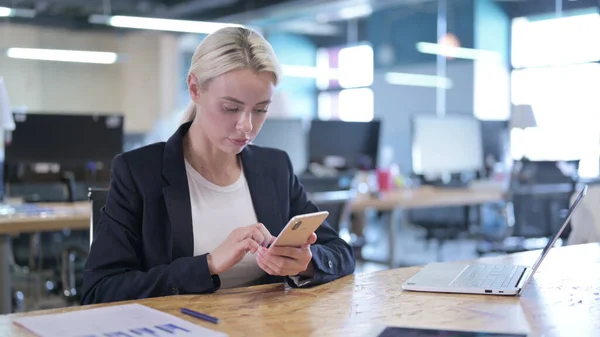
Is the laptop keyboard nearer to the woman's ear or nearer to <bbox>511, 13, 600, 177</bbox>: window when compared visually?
the woman's ear

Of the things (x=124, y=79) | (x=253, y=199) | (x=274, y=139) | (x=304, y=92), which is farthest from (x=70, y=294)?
(x=304, y=92)

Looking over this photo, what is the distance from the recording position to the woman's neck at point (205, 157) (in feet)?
6.01

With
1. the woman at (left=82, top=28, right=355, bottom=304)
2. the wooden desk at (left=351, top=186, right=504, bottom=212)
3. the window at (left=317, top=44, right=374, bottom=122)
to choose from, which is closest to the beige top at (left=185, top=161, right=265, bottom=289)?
the woman at (left=82, top=28, right=355, bottom=304)

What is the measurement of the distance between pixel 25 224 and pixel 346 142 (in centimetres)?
263

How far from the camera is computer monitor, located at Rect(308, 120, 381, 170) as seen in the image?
5.12 metres

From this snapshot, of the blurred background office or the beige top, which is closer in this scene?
the beige top

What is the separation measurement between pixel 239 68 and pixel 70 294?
1772mm

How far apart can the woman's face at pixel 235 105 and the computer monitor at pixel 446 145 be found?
4.20m

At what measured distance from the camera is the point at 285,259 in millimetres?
1554

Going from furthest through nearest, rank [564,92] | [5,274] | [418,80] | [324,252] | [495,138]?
[418,80] < [564,92] < [495,138] < [5,274] < [324,252]

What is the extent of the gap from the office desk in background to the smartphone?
195 cm

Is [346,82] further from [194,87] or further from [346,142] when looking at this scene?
[194,87]

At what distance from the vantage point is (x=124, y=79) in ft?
33.2

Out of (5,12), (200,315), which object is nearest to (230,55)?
(200,315)
